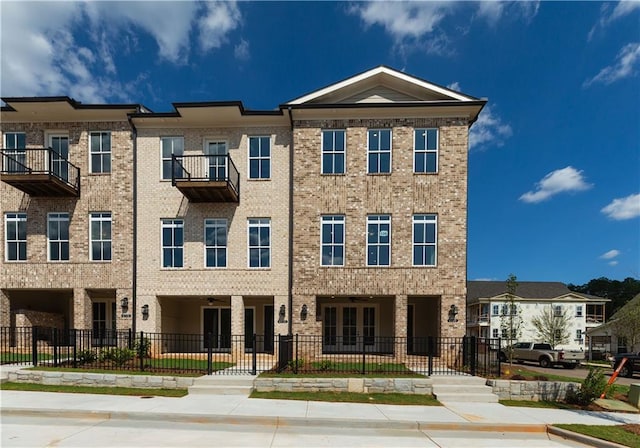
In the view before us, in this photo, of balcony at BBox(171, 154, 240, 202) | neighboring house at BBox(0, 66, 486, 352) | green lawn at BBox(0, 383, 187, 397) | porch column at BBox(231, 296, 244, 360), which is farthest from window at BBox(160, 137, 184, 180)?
green lawn at BBox(0, 383, 187, 397)

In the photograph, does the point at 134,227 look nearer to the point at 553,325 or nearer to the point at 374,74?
the point at 374,74

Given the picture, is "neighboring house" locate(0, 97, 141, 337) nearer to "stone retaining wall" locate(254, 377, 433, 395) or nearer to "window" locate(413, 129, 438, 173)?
"stone retaining wall" locate(254, 377, 433, 395)

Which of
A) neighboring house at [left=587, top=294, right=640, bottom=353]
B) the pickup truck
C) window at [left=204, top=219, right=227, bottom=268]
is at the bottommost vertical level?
neighboring house at [left=587, top=294, right=640, bottom=353]

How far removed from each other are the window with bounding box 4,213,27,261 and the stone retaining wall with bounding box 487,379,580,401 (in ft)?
64.0

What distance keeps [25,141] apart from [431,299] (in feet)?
65.0

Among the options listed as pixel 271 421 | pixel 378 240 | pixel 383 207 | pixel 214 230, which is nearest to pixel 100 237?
pixel 214 230

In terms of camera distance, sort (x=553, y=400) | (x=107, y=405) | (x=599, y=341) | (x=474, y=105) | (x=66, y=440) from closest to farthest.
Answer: (x=66, y=440), (x=107, y=405), (x=553, y=400), (x=474, y=105), (x=599, y=341)

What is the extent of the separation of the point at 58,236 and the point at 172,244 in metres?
5.07

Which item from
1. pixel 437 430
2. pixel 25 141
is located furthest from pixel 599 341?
pixel 25 141

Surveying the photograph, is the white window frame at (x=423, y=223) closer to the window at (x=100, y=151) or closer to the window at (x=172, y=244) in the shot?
the window at (x=172, y=244)

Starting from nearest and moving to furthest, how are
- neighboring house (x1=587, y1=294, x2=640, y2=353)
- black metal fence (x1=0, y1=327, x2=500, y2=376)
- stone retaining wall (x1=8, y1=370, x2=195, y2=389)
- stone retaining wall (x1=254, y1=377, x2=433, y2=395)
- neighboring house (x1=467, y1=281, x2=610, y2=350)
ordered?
stone retaining wall (x1=254, y1=377, x2=433, y2=395), stone retaining wall (x1=8, y1=370, x2=195, y2=389), black metal fence (x1=0, y1=327, x2=500, y2=376), neighboring house (x1=587, y1=294, x2=640, y2=353), neighboring house (x1=467, y1=281, x2=610, y2=350)

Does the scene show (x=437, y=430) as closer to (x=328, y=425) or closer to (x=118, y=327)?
(x=328, y=425)

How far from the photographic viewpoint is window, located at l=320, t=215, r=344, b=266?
673 inches

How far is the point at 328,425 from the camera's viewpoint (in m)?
8.11
